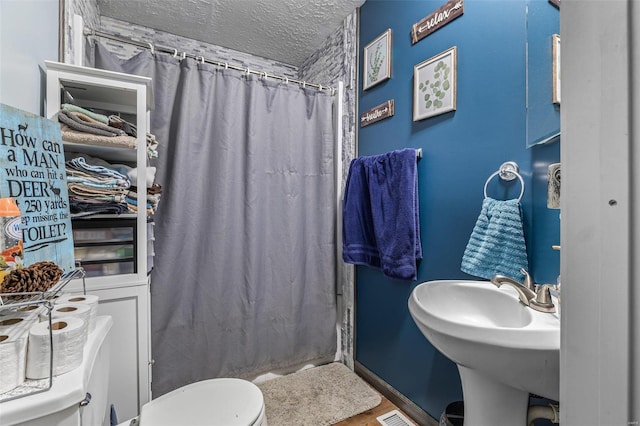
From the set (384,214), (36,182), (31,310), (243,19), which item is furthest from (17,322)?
(243,19)

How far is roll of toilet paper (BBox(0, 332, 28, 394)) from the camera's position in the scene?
20.3 inches

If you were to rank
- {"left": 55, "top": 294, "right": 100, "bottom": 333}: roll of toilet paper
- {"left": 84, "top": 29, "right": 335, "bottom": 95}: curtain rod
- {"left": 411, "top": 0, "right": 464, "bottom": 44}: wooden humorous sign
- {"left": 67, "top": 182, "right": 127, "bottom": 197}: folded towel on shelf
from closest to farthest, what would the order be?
{"left": 55, "top": 294, "right": 100, "bottom": 333}: roll of toilet paper → {"left": 67, "top": 182, "right": 127, "bottom": 197}: folded towel on shelf → {"left": 411, "top": 0, "right": 464, "bottom": 44}: wooden humorous sign → {"left": 84, "top": 29, "right": 335, "bottom": 95}: curtain rod

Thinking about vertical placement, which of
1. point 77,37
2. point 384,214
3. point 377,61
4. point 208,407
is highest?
point 377,61

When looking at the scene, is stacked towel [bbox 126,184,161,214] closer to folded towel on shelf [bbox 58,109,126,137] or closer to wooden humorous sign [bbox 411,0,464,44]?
folded towel on shelf [bbox 58,109,126,137]

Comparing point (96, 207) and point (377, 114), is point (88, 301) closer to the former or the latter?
point (96, 207)

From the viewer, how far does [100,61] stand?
1.43 meters

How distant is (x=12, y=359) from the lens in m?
0.53

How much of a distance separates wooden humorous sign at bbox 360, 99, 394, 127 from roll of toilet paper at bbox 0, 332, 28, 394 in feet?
5.54

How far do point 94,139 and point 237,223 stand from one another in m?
0.83

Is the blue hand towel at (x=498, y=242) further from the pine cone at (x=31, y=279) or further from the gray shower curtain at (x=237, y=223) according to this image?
the pine cone at (x=31, y=279)

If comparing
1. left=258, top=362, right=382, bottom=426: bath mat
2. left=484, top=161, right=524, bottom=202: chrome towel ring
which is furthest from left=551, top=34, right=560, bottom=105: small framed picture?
left=258, top=362, right=382, bottom=426: bath mat

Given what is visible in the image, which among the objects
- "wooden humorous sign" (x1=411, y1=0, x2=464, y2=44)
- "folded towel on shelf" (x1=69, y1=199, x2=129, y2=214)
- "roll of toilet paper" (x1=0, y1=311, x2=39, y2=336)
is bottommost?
"roll of toilet paper" (x1=0, y1=311, x2=39, y2=336)

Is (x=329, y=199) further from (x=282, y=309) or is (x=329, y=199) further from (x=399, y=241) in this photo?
(x=282, y=309)

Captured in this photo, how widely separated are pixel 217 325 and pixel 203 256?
0.42 meters
